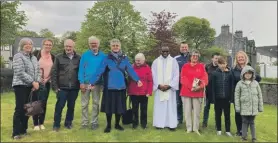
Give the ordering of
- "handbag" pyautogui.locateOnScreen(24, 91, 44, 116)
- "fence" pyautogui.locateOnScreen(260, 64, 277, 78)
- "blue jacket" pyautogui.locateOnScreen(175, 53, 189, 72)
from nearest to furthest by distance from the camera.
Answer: "handbag" pyautogui.locateOnScreen(24, 91, 44, 116), "blue jacket" pyautogui.locateOnScreen(175, 53, 189, 72), "fence" pyautogui.locateOnScreen(260, 64, 277, 78)

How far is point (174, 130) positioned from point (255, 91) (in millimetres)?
2280

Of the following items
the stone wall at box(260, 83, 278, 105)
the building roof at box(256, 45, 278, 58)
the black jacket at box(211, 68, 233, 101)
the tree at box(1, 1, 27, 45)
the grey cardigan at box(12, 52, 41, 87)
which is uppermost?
the building roof at box(256, 45, 278, 58)

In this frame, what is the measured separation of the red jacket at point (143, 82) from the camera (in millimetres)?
8906

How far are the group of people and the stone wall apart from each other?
1470 centimetres

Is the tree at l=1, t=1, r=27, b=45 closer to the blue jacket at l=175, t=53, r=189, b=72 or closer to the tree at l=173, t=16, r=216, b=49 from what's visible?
the blue jacket at l=175, t=53, r=189, b=72

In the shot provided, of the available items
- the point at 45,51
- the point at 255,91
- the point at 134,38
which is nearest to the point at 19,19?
the point at 134,38

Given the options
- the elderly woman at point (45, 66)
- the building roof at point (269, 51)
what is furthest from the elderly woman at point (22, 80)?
the building roof at point (269, 51)

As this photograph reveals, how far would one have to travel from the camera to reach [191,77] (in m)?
8.83

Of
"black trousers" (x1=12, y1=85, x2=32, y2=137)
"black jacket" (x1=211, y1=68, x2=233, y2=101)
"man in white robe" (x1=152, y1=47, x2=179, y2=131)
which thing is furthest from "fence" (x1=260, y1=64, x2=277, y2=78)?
"black trousers" (x1=12, y1=85, x2=32, y2=137)

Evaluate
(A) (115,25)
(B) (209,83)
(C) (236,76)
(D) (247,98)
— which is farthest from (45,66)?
(A) (115,25)

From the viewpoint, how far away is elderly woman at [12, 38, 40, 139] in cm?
758

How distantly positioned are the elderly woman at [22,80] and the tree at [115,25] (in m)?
30.1

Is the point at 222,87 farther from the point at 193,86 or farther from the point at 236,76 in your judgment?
the point at 193,86

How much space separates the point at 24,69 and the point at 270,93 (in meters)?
18.9
